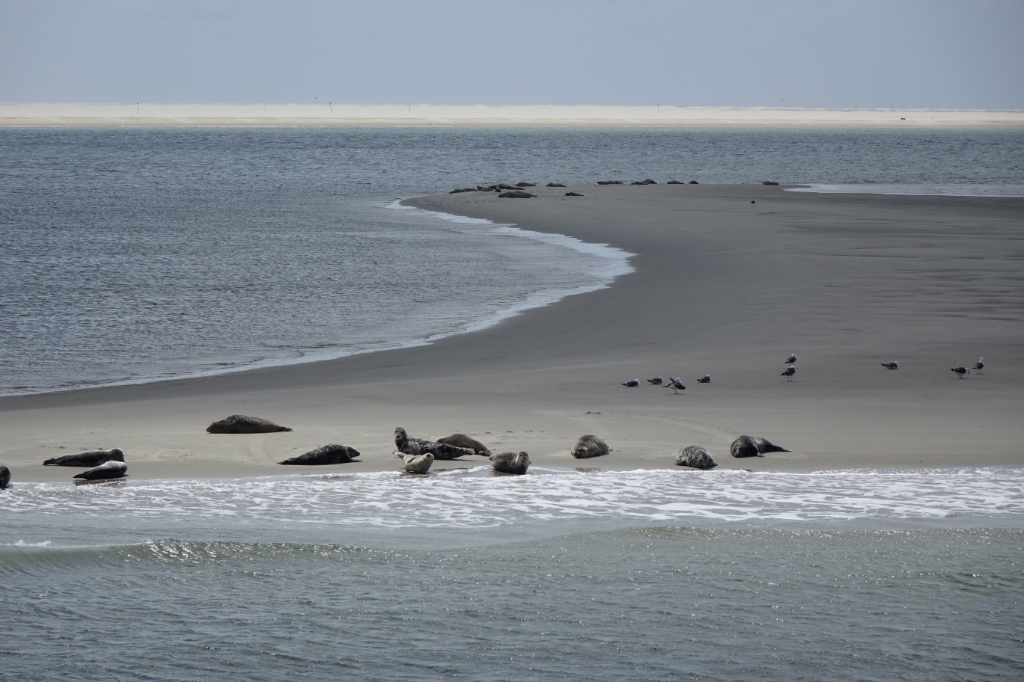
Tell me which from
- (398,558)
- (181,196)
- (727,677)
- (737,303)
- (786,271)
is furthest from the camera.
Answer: (181,196)

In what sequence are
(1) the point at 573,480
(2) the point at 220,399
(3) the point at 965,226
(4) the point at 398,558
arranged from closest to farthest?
(4) the point at 398,558 → (1) the point at 573,480 → (2) the point at 220,399 → (3) the point at 965,226

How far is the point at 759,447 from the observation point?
9133 millimetres

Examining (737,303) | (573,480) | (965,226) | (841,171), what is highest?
(841,171)

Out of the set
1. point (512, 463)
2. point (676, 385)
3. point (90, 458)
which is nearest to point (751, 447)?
point (512, 463)

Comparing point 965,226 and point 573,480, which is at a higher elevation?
point 965,226

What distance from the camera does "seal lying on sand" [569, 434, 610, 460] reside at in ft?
29.7

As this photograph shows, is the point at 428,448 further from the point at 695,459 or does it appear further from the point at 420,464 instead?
the point at 695,459

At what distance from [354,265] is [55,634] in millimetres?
18967

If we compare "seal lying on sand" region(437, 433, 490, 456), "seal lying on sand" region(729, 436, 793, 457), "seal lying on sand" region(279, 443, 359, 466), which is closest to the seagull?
"seal lying on sand" region(729, 436, 793, 457)

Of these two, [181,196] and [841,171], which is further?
[841,171]

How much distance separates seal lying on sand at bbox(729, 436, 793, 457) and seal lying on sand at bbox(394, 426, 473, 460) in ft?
6.83

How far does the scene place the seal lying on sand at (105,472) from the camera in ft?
27.9

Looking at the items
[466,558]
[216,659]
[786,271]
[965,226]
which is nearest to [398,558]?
[466,558]

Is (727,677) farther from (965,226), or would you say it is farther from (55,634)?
(965,226)
